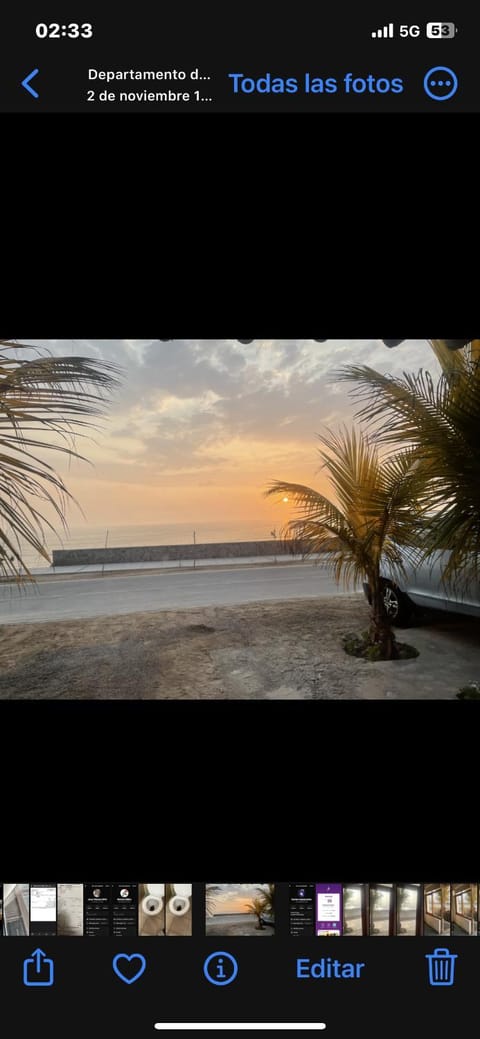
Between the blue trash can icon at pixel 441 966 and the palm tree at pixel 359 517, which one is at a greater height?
the palm tree at pixel 359 517

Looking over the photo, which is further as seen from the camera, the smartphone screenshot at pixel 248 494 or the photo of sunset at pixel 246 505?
the photo of sunset at pixel 246 505

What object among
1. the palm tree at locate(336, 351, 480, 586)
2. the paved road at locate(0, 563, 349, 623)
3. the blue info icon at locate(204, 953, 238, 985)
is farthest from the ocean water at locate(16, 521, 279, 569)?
the blue info icon at locate(204, 953, 238, 985)

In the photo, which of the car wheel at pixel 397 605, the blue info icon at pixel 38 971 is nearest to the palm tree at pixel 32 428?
the blue info icon at pixel 38 971

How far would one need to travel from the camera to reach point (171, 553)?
9.03 feet

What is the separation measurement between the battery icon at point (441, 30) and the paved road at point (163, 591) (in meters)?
1.77

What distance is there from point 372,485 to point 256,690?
0.98 meters

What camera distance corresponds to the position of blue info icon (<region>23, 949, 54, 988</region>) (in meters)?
0.98

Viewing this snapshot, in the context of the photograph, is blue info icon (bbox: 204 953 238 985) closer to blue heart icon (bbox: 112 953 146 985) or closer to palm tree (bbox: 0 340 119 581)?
blue heart icon (bbox: 112 953 146 985)

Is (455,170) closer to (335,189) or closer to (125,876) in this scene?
(335,189)

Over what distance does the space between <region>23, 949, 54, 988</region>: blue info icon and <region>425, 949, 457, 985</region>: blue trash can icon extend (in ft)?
2.85

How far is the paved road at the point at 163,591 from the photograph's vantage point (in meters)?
2.19

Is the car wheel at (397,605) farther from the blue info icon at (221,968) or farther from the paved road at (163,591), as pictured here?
the blue info icon at (221,968)

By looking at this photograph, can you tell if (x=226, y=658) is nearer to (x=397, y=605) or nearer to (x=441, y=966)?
(x=397, y=605)

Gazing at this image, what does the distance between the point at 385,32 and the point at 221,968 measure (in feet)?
6.94
